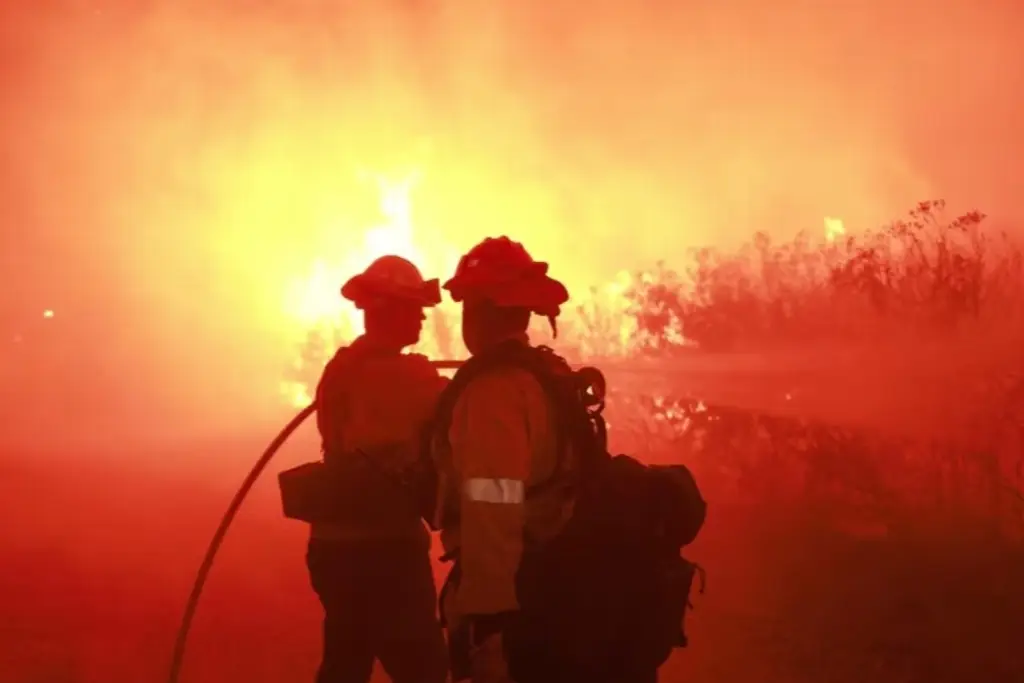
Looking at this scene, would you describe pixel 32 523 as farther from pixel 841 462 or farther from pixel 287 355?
pixel 287 355

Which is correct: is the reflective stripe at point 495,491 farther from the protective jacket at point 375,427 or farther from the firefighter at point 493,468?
the protective jacket at point 375,427

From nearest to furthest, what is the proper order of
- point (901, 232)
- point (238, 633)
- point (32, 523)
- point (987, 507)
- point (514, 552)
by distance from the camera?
point (514, 552) → point (238, 633) → point (987, 507) → point (901, 232) → point (32, 523)

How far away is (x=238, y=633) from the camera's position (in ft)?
20.4

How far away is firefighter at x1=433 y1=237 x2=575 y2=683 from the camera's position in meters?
2.31

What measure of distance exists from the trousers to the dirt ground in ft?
7.92

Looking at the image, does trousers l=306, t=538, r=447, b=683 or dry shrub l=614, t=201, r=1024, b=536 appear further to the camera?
dry shrub l=614, t=201, r=1024, b=536

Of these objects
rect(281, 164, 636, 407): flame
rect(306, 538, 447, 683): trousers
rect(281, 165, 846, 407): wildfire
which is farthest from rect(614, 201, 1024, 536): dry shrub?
rect(306, 538, 447, 683): trousers

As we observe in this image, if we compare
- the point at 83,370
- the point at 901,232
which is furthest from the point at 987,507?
the point at 83,370

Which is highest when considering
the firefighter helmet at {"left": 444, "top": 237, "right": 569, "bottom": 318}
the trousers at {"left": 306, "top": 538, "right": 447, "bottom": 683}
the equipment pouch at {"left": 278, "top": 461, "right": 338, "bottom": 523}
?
the firefighter helmet at {"left": 444, "top": 237, "right": 569, "bottom": 318}

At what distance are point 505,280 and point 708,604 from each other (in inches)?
185

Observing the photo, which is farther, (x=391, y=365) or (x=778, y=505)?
(x=778, y=505)

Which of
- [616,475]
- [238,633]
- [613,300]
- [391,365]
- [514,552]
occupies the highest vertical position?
[613,300]

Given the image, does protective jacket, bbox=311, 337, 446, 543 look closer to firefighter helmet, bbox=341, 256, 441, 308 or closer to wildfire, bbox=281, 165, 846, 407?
firefighter helmet, bbox=341, 256, 441, 308

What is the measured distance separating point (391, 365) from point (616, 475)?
1.17 m
